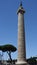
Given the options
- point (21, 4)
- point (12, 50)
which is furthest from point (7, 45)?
point (21, 4)

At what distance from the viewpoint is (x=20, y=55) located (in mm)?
23031

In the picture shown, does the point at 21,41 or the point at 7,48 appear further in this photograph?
the point at 7,48

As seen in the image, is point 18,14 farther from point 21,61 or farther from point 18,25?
point 21,61

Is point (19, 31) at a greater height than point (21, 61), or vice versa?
point (19, 31)

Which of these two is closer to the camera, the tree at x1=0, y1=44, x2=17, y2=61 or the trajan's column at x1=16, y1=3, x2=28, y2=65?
the trajan's column at x1=16, y1=3, x2=28, y2=65

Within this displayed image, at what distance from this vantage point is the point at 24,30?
950 inches

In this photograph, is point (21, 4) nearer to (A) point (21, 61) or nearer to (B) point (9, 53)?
(A) point (21, 61)

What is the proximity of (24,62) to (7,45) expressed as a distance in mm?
29286

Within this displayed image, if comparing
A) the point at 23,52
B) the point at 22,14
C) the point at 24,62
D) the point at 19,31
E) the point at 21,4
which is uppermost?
the point at 21,4

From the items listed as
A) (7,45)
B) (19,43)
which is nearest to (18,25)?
(19,43)

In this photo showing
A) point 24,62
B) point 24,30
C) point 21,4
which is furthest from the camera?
point 21,4

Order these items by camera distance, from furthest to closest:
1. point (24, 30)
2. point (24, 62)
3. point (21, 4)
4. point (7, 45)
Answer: point (7, 45) < point (21, 4) < point (24, 30) < point (24, 62)

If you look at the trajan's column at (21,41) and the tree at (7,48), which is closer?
the trajan's column at (21,41)

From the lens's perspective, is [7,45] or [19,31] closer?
[19,31]
